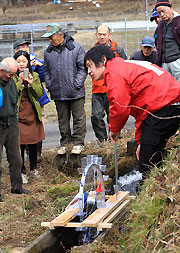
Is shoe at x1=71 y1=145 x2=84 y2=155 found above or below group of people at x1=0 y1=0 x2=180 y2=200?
below

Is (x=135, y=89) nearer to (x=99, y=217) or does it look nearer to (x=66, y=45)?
(x=99, y=217)

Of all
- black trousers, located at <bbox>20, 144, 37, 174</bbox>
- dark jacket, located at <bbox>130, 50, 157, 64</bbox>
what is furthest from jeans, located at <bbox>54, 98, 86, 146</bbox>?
dark jacket, located at <bbox>130, 50, 157, 64</bbox>

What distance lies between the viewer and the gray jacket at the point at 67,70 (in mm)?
8320

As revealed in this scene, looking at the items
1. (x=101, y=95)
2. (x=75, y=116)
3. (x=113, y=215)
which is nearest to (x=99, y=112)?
(x=101, y=95)

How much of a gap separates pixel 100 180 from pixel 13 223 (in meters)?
1.24

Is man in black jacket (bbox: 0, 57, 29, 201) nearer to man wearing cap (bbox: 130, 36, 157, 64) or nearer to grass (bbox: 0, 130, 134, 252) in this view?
grass (bbox: 0, 130, 134, 252)

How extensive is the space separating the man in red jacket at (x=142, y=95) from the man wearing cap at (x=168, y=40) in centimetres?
218

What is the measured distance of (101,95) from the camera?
8789mm

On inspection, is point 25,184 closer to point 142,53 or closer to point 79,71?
point 79,71

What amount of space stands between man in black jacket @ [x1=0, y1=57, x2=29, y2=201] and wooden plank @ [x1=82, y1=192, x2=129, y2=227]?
1.80 meters

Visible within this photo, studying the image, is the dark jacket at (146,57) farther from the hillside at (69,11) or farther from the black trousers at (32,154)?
the hillside at (69,11)

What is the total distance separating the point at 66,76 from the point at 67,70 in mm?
103

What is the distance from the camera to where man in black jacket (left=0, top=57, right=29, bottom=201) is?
6.62 meters

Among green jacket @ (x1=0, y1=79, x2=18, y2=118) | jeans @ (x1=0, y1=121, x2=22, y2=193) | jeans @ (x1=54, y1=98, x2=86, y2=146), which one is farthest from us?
jeans @ (x1=54, y1=98, x2=86, y2=146)
